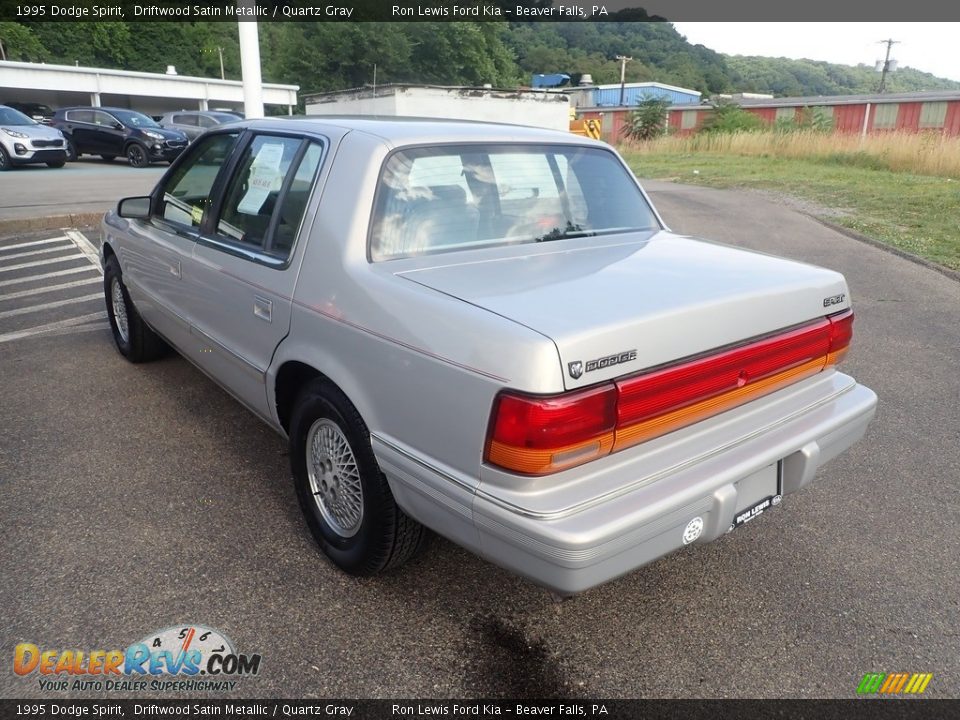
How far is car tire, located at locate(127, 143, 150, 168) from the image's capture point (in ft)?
66.7

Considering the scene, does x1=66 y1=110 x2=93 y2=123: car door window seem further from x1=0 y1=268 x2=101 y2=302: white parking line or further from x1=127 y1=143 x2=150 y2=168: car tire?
x1=0 y1=268 x2=101 y2=302: white parking line

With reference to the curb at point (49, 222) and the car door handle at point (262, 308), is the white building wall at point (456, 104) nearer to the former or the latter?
the curb at point (49, 222)

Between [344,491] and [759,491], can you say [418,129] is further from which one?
[759,491]

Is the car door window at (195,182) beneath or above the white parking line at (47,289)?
above

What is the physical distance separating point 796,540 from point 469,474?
69.9 inches

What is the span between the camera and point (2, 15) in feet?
206

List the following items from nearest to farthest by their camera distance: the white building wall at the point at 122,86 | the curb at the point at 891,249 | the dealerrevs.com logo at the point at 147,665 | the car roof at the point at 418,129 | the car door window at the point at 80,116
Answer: the dealerrevs.com logo at the point at 147,665 → the car roof at the point at 418,129 → the curb at the point at 891,249 → the car door window at the point at 80,116 → the white building wall at the point at 122,86

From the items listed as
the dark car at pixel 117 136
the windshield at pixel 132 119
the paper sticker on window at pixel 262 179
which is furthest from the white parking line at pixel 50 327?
the windshield at pixel 132 119

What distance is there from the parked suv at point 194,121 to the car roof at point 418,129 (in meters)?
20.5

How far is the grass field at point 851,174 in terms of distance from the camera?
11.1 m

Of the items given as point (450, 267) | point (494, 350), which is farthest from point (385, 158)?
point (494, 350)

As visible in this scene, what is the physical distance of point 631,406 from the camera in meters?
2.12

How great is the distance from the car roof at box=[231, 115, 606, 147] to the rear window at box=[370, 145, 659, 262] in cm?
5

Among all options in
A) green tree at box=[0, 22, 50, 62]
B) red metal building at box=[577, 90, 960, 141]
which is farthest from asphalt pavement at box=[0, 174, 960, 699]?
green tree at box=[0, 22, 50, 62]
